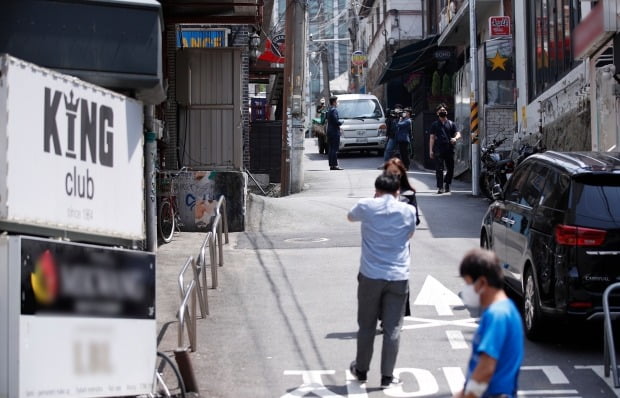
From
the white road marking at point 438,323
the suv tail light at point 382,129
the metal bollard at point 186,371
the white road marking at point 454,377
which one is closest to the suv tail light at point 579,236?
the white road marking at point 454,377

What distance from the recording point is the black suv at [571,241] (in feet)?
29.7

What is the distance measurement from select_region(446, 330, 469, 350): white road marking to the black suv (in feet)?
2.31

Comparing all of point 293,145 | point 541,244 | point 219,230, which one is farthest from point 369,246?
point 293,145

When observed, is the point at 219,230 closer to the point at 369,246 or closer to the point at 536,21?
the point at 369,246

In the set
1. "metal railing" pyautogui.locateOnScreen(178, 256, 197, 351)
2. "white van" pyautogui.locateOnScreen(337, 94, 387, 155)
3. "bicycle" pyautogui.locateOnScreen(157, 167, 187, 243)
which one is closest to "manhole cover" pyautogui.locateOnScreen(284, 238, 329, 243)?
"bicycle" pyautogui.locateOnScreen(157, 167, 187, 243)

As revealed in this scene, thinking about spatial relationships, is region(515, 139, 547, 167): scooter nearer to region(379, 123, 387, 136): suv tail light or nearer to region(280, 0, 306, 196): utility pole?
region(280, 0, 306, 196): utility pole

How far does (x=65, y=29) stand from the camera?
8.61 metres

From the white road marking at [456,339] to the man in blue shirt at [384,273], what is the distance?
157 centimetres

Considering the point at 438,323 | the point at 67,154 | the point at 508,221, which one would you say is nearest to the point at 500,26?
the point at 508,221

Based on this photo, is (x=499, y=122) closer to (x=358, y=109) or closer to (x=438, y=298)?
(x=358, y=109)

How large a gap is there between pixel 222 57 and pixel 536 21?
27.6 ft

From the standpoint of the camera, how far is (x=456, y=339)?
403 inches

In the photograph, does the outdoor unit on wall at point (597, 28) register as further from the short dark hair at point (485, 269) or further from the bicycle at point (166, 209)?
the short dark hair at point (485, 269)

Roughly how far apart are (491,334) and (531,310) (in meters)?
5.05
